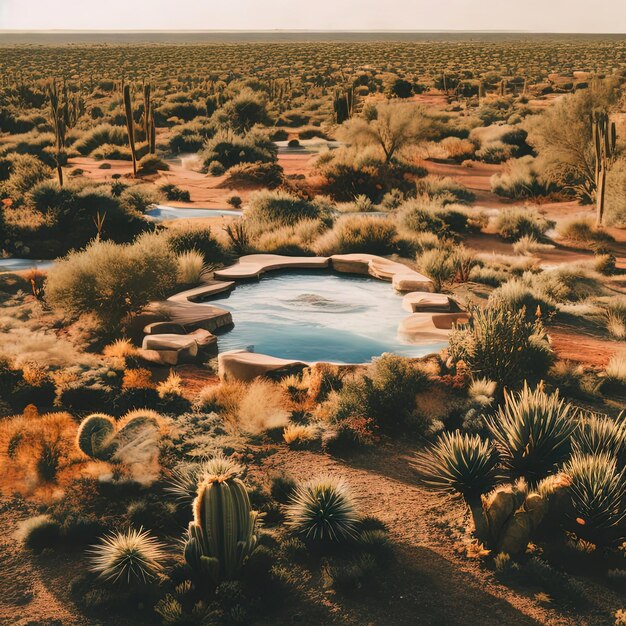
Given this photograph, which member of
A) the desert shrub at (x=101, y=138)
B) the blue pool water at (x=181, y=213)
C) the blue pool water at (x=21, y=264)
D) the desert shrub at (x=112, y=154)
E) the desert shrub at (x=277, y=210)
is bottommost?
the blue pool water at (x=21, y=264)

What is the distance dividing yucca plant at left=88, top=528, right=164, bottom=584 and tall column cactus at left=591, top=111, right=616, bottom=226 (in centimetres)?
1535

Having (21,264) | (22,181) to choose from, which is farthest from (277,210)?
(22,181)

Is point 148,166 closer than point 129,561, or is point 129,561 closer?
point 129,561

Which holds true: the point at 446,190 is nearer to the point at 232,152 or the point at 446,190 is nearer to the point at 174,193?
the point at 174,193

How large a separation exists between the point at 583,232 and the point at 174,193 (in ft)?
36.4

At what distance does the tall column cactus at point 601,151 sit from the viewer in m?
18.0

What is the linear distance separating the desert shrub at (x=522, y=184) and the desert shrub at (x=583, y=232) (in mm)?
4660

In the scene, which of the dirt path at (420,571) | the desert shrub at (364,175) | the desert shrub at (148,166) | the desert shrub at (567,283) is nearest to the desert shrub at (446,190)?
the desert shrub at (364,175)

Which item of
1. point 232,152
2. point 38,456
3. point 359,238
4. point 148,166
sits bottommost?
point 38,456

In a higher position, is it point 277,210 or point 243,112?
point 243,112

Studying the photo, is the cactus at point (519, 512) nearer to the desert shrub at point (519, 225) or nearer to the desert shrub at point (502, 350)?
the desert shrub at point (502, 350)

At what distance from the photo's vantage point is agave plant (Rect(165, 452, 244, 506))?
6.27 metres

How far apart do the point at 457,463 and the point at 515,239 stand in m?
11.9

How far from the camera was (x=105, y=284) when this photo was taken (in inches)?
425
